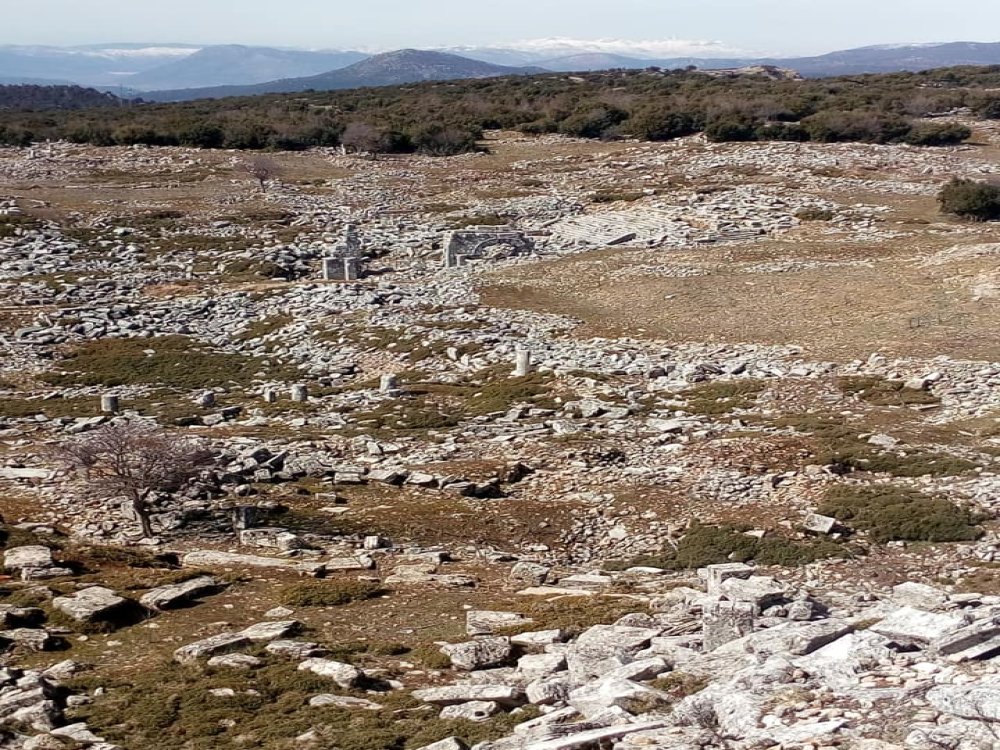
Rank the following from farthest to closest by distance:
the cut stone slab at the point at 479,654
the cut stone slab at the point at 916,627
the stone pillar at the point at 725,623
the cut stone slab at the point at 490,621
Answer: the cut stone slab at the point at 490,621 < the cut stone slab at the point at 479,654 < the stone pillar at the point at 725,623 < the cut stone slab at the point at 916,627

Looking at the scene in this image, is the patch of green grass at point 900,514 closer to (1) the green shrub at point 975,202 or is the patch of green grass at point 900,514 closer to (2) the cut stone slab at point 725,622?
(2) the cut stone slab at point 725,622

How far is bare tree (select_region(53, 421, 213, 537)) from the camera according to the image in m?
18.1

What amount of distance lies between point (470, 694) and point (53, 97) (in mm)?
179916

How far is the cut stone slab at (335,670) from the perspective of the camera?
1156cm

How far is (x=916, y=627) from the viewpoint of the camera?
10.4m

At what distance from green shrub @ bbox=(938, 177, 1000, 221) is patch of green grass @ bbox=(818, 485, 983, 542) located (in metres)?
28.3

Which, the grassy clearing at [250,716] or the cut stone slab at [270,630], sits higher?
the grassy clearing at [250,716]

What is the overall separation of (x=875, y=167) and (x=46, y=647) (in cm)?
5366

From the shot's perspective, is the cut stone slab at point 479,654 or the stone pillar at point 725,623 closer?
the stone pillar at point 725,623

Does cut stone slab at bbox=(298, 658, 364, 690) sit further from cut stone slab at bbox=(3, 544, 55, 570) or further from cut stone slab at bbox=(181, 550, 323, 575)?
cut stone slab at bbox=(3, 544, 55, 570)

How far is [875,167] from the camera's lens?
5706 cm

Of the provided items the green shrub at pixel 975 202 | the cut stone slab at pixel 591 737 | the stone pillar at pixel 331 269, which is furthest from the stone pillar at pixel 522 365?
the green shrub at pixel 975 202

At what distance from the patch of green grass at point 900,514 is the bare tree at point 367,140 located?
2357 inches

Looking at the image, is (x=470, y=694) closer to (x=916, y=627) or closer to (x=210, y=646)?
(x=210, y=646)
